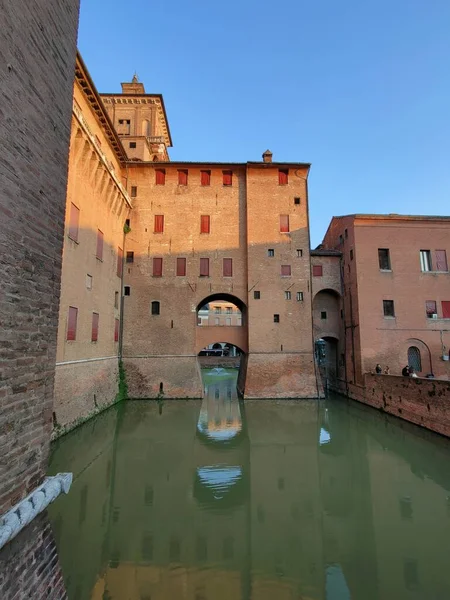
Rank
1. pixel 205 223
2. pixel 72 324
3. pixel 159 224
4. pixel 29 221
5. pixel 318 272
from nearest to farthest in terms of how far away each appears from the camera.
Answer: pixel 29 221, pixel 72 324, pixel 159 224, pixel 205 223, pixel 318 272

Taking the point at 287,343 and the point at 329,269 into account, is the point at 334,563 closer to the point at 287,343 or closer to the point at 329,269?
the point at 287,343

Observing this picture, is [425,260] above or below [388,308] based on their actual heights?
above

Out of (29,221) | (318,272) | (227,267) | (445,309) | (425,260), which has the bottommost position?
(29,221)

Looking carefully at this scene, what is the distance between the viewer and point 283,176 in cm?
2080

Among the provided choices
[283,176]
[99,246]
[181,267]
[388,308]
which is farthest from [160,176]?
[388,308]

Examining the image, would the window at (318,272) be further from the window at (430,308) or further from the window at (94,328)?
the window at (94,328)

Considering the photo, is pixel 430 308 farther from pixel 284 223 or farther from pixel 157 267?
pixel 157 267

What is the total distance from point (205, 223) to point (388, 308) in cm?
1154

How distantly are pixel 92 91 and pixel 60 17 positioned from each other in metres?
12.3

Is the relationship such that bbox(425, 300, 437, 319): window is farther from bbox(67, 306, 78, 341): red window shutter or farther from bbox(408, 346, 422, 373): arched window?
bbox(67, 306, 78, 341): red window shutter

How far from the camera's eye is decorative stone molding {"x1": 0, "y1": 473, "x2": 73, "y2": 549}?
7.88 ft

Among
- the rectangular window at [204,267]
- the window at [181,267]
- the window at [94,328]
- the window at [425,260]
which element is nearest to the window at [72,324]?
the window at [94,328]

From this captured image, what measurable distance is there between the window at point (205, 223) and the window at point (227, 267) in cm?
215

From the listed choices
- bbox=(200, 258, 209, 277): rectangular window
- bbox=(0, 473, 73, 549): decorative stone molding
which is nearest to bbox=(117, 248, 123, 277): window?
bbox=(200, 258, 209, 277): rectangular window
